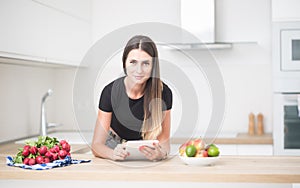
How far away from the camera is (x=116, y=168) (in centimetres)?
211

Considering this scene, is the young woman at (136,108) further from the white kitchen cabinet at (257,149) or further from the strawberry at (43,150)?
the white kitchen cabinet at (257,149)

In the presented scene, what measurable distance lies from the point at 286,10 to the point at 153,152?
185 centimetres

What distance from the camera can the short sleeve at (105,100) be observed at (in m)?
2.39

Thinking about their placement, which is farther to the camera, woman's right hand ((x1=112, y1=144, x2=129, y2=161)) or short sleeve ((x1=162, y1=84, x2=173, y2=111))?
short sleeve ((x1=162, y1=84, x2=173, y2=111))

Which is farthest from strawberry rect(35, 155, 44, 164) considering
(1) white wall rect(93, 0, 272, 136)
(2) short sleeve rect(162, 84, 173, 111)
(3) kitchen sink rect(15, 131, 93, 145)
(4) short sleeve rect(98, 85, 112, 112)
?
(1) white wall rect(93, 0, 272, 136)

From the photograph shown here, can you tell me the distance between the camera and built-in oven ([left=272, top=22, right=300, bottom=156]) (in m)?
3.50

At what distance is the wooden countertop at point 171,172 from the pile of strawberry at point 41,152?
8 centimetres

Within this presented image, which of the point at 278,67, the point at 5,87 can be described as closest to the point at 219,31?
the point at 278,67

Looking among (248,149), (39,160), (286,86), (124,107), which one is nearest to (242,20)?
(286,86)

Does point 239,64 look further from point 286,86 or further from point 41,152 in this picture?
point 41,152

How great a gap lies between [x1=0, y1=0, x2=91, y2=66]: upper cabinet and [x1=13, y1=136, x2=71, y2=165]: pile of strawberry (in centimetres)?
76

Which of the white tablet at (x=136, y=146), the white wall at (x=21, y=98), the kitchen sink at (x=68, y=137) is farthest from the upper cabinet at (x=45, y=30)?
the white tablet at (x=136, y=146)

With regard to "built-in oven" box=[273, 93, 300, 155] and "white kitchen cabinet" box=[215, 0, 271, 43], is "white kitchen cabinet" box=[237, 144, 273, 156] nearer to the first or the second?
"built-in oven" box=[273, 93, 300, 155]

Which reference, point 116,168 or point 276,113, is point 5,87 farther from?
point 276,113
